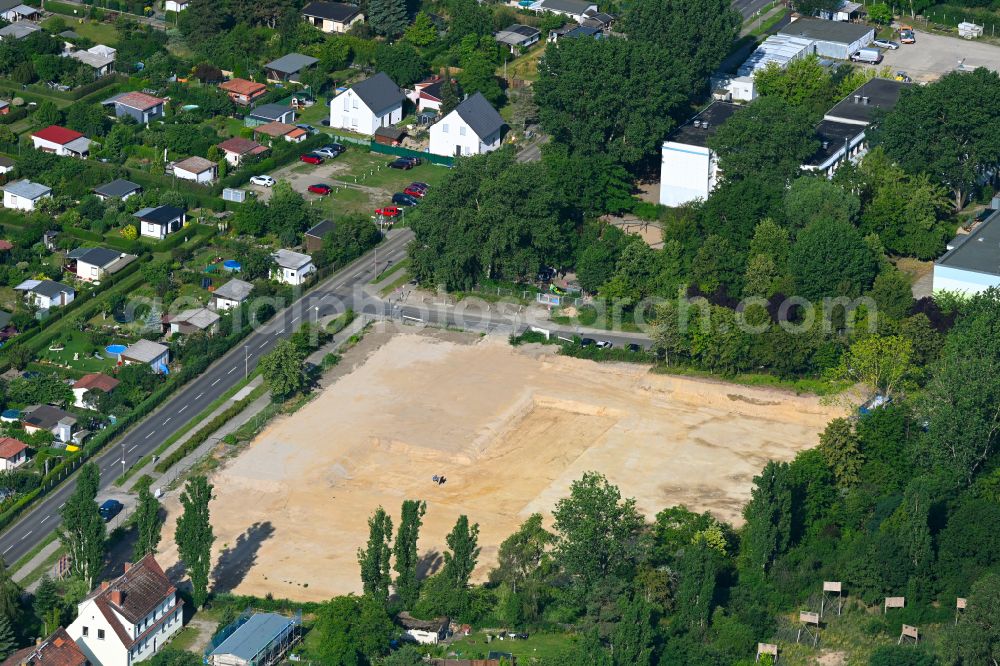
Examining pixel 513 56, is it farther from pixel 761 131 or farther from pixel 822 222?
pixel 822 222

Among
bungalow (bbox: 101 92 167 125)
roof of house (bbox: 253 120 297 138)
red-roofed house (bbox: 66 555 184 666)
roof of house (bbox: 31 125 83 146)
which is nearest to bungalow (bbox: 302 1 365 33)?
roof of house (bbox: 253 120 297 138)

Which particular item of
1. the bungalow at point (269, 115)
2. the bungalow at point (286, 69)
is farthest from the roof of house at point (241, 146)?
the bungalow at point (286, 69)

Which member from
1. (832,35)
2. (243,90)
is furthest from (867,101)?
(243,90)

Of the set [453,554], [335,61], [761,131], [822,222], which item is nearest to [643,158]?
→ [761,131]

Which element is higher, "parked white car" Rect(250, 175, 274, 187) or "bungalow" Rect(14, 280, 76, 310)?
"parked white car" Rect(250, 175, 274, 187)

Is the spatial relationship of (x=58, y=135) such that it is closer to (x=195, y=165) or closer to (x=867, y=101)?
(x=195, y=165)

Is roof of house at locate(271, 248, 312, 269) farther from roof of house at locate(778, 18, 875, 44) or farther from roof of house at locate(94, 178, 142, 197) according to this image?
roof of house at locate(778, 18, 875, 44)
